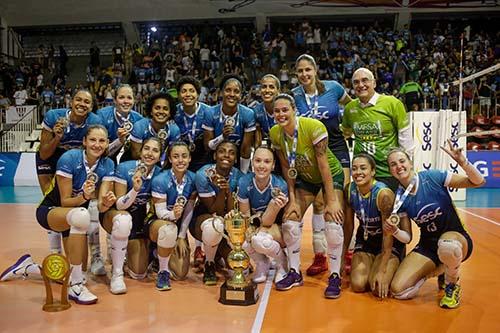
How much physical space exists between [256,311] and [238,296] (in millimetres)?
228

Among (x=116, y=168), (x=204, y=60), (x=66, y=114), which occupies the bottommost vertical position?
(x=116, y=168)

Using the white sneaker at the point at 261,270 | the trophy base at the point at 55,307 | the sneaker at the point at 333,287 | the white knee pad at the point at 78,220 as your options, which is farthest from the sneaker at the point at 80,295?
the sneaker at the point at 333,287

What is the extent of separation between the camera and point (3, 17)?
21.7 metres

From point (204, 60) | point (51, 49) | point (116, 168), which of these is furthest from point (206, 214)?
point (51, 49)

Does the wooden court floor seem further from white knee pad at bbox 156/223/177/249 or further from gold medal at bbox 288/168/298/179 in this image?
gold medal at bbox 288/168/298/179

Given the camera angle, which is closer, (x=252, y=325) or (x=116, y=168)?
(x=252, y=325)

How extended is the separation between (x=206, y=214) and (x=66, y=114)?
1654 mm

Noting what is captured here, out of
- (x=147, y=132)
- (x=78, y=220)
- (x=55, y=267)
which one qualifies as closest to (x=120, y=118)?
(x=147, y=132)

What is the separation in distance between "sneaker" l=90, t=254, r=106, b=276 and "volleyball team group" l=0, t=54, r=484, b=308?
1 cm

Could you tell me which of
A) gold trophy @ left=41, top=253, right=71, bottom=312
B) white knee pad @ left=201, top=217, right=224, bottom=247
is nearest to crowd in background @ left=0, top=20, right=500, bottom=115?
white knee pad @ left=201, top=217, right=224, bottom=247

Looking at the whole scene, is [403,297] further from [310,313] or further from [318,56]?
[318,56]

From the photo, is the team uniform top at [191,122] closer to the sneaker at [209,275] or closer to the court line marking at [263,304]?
the sneaker at [209,275]

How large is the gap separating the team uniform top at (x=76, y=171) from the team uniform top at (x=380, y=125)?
226 cm

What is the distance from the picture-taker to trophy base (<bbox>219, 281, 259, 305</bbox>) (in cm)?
381
